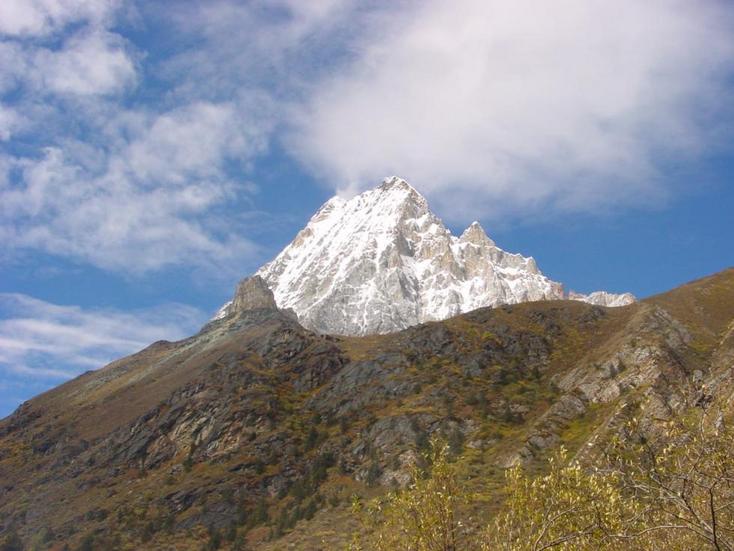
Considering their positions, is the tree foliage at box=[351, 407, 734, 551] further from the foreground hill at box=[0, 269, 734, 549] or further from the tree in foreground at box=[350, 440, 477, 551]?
the foreground hill at box=[0, 269, 734, 549]

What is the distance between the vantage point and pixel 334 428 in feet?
527

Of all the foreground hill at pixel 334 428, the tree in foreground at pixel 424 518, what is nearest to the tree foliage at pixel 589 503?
the tree in foreground at pixel 424 518

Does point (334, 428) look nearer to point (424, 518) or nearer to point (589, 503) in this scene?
point (424, 518)

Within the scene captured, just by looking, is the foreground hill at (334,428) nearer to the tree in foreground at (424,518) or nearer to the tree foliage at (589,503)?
the tree in foreground at (424,518)

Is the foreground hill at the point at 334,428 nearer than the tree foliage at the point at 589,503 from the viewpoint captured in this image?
No

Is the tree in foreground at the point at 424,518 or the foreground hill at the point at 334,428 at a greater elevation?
the foreground hill at the point at 334,428

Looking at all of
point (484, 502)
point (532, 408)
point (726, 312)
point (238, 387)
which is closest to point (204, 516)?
point (238, 387)

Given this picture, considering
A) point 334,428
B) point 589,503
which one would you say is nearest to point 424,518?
point 589,503

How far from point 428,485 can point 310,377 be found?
164062 mm

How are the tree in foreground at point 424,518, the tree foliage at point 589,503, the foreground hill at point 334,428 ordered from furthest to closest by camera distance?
1. the foreground hill at point 334,428
2. the tree in foreground at point 424,518
3. the tree foliage at point 589,503

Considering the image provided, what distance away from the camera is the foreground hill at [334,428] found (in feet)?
415

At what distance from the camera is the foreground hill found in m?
127

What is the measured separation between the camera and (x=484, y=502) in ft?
322

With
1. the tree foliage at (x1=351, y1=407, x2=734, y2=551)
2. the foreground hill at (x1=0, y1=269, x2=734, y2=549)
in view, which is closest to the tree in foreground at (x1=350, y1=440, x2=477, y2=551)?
the tree foliage at (x1=351, y1=407, x2=734, y2=551)
